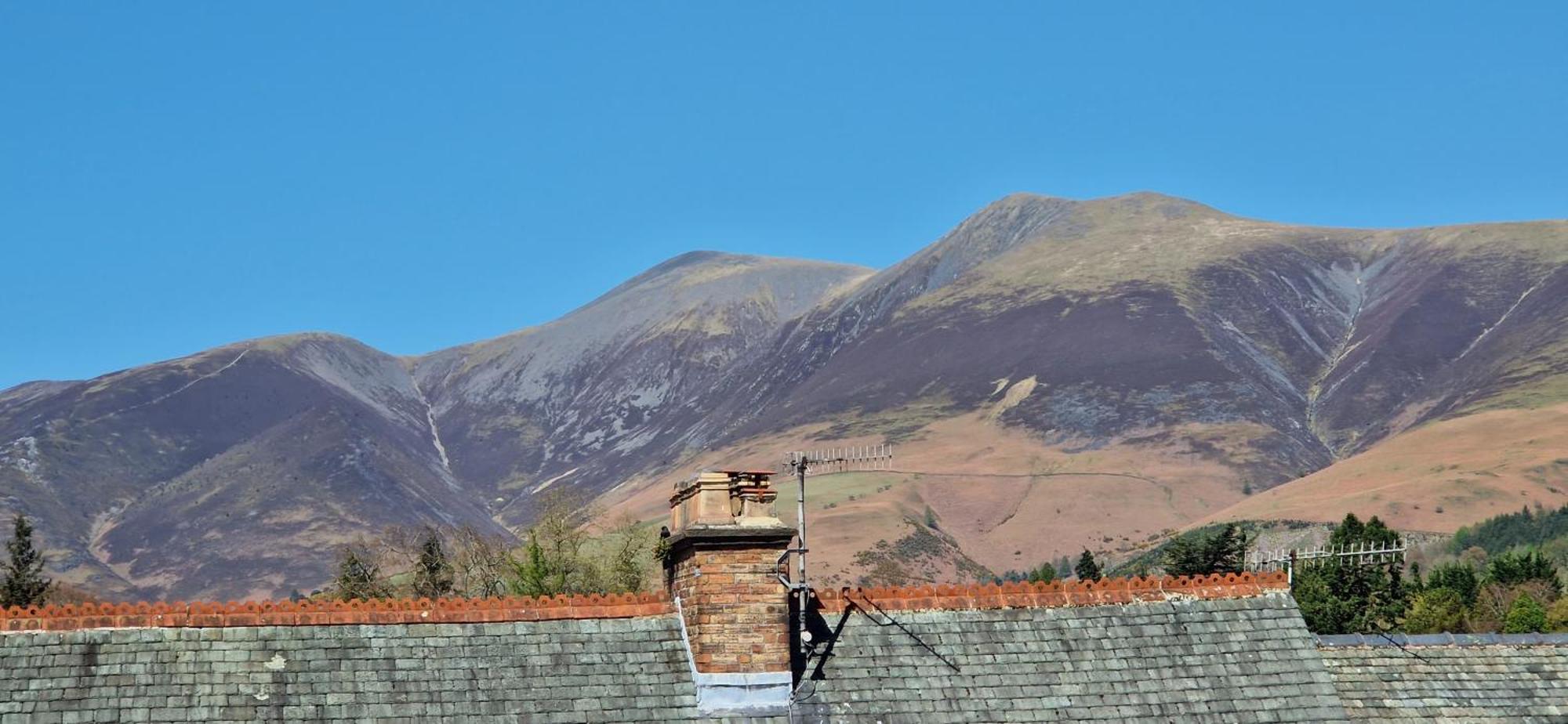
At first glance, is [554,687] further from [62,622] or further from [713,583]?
A: [62,622]

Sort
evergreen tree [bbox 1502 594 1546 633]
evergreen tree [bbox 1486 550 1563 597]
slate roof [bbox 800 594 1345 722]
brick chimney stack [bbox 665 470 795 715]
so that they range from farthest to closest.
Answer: evergreen tree [bbox 1486 550 1563 597], evergreen tree [bbox 1502 594 1546 633], slate roof [bbox 800 594 1345 722], brick chimney stack [bbox 665 470 795 715]

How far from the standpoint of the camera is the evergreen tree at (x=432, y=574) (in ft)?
319

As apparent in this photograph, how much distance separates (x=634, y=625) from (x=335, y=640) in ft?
11.5

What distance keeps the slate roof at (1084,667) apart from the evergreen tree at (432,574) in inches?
2978

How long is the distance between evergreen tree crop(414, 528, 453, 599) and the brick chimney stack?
75.7 metres

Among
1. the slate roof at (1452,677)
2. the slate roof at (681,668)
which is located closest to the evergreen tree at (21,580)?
the slate roof at (681,668)

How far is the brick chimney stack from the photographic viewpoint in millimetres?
22297

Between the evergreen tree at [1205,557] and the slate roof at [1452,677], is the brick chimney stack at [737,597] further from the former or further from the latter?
the evergreen tree at [1205,557]

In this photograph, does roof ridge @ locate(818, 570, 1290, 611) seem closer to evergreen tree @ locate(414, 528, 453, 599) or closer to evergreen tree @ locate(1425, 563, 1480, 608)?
evergreen tree @ locate(414, 528, 453, 599)

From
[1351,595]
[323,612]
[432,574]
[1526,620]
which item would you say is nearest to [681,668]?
[323,612]

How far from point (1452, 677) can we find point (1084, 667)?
552 centimetres

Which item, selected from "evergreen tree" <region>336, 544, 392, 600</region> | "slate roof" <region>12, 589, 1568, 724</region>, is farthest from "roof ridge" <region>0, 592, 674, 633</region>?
"evergreen tree" <region>336, 544, 392, 600</region>

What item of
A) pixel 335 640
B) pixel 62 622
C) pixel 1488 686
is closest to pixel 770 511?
pixel 335 640

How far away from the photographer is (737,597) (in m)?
22.6
